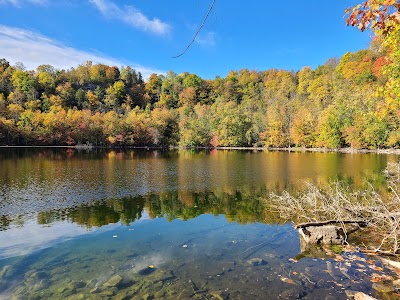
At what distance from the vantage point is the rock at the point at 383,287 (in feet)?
20.8

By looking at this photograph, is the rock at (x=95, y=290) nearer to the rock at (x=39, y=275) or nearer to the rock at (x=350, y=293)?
the rock at (x=39, y=275)

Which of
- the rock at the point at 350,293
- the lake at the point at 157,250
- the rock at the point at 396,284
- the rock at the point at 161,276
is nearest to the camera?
the rock at the point at 350,293

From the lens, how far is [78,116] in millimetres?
82625

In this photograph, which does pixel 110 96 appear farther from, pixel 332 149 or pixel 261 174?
pixel 261 174

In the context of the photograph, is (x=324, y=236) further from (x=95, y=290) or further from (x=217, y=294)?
(x=95, y=290)

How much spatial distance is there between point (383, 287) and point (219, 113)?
8757cm

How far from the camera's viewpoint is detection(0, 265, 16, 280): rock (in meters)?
7.37

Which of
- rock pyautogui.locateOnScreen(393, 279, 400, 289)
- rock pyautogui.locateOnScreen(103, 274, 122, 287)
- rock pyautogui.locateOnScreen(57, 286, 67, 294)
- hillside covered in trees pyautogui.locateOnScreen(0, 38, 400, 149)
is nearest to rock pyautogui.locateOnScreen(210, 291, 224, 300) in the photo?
rock pyautogui.locateOnScreen(103, 274, 122, 287)

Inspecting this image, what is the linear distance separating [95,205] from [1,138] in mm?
71565

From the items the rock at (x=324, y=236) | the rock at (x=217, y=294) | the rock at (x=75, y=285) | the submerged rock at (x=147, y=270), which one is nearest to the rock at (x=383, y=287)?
the rock at (x=324, y=236)

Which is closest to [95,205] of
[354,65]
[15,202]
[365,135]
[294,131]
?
[15,202]

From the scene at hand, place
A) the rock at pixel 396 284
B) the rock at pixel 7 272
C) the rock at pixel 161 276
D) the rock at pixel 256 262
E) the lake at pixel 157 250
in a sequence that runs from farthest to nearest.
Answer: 1. the rock at pixel 256 262
2. the rock at pixel 7 272
3. the rock at pixel 161 276
4. the lake at pixel 157 250
5. the rock at pixel 396 284

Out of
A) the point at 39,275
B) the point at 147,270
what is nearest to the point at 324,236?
the point at 147,270

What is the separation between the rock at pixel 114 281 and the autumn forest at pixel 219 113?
52.2 metres
